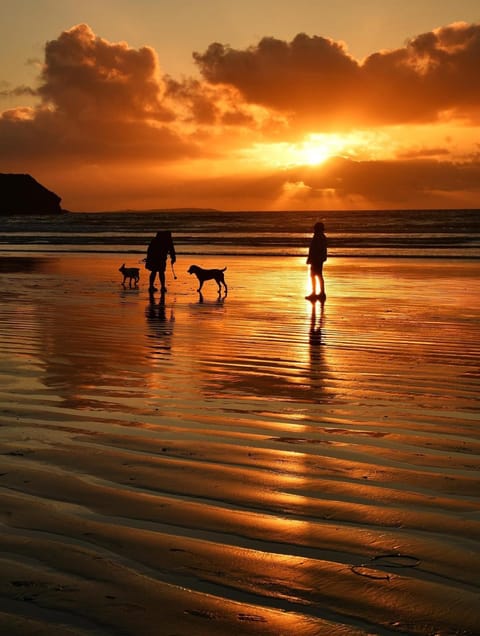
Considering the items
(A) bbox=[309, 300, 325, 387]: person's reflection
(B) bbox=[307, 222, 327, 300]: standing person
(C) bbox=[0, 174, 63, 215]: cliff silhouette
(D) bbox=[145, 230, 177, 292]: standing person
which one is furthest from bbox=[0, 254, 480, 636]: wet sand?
(C) bbox=[0, 174, 63, 215]: cliff silhouette

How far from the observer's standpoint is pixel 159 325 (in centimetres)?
1253

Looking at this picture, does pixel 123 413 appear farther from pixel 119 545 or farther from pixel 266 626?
pixel 266 626

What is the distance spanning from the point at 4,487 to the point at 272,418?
7.43 feet

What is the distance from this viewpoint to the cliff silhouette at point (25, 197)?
190 meters

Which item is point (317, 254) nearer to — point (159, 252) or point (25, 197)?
point (159, 252)

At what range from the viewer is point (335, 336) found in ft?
36.9

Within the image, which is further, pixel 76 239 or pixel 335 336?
pixel 76 239

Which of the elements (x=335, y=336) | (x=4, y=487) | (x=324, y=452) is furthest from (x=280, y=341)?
(x=4, y=487)

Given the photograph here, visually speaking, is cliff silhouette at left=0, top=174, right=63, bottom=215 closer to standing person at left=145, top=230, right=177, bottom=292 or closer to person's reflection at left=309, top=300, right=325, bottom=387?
standing person at left=145, top=230, right=177, bottom=292

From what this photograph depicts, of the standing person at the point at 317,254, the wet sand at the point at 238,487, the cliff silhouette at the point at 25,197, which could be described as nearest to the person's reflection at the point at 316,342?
the wet sand at the point at 238,487

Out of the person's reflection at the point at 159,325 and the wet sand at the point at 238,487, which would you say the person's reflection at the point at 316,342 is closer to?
the wet sand at the point at 238,487

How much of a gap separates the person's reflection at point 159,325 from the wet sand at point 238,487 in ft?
0.41

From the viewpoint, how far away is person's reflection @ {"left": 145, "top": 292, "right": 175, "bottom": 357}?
987 centimetres

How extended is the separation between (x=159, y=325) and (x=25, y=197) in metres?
190
